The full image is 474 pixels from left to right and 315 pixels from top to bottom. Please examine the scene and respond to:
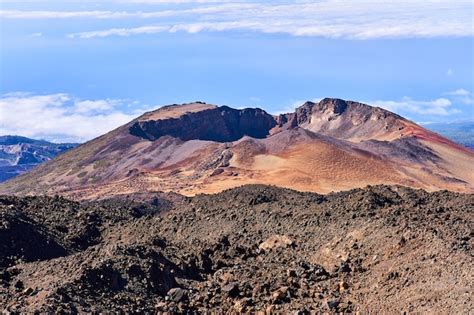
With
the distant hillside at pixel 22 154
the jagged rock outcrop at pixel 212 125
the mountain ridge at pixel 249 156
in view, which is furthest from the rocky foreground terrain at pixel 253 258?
the distant hillside at pixel 22 154

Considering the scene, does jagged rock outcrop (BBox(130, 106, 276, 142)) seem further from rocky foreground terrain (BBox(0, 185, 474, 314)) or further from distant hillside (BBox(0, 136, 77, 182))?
rocky foreground terrain (BBox(0, 185, 474, 314))

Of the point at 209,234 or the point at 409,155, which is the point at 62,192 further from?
the point at 209,234

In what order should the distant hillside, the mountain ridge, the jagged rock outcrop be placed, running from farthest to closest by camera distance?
the distant hillside, the jagged rock outcrop, the mountain ridge

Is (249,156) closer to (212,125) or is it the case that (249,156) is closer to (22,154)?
(212,125)

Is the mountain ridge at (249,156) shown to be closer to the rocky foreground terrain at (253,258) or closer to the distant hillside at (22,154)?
the rocky foreground terrain at (253,258)

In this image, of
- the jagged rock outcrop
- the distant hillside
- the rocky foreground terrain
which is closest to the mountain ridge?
the jagged rock outcrop

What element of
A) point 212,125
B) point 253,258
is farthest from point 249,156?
point 253,258

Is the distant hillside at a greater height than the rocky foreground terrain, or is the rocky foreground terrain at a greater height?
the distant hillside

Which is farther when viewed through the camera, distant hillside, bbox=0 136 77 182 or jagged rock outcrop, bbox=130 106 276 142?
distant hillside, bbox=0 136 77 182
